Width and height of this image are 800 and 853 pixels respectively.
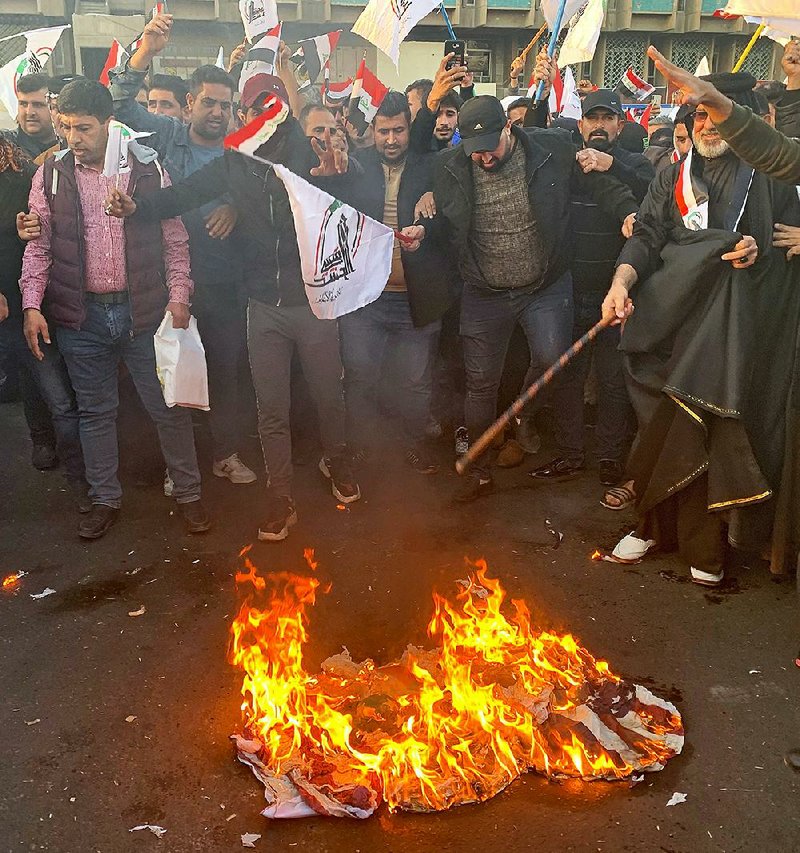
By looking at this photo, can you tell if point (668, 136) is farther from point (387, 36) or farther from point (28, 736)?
point (28, 736)

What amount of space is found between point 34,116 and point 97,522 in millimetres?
3849

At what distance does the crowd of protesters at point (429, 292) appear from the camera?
4285 millimetres

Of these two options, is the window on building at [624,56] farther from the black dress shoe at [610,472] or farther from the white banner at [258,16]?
the black dress shoe at [610,472]

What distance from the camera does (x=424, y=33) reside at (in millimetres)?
28250

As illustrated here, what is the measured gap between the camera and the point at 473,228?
551cm

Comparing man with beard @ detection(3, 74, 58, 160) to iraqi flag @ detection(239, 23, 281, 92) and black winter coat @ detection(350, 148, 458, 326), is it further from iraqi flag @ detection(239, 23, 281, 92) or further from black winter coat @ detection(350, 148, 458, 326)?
black winter coat @ detection(350, 148, 458, 326)

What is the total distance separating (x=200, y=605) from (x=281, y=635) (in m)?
0.77

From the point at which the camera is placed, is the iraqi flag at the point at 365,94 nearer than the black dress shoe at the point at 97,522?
No

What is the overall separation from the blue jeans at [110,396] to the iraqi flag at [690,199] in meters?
3.24

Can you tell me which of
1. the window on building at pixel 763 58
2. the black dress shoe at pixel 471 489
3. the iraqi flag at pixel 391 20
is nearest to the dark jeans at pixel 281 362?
the black dress shoe at pixel 471 489

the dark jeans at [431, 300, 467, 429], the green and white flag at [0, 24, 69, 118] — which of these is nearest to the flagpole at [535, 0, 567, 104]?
the dark jeans at [431, 300, 467, 429]

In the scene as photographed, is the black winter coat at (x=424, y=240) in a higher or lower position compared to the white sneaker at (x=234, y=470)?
higher

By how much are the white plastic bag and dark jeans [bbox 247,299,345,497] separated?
37cm

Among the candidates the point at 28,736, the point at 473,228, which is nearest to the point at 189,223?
the point at 473,228
